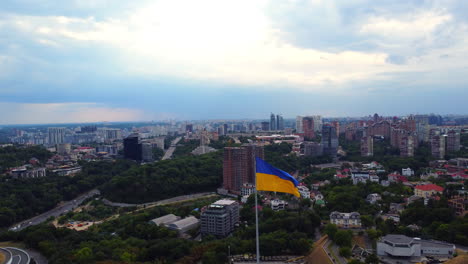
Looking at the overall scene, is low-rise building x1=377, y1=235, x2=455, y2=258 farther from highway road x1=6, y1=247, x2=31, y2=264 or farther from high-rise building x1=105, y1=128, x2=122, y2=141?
high-rise building x1=105, y1=128, x2=122, y2=141

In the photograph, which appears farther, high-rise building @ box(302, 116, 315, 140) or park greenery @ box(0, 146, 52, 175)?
high-rise building @ box(302, 116, 315, 140)

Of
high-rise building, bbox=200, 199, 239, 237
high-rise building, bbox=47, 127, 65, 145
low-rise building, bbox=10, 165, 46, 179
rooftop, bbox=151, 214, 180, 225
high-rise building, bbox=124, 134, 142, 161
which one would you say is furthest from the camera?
high-rise building, bbox=47, 127, 65, 145

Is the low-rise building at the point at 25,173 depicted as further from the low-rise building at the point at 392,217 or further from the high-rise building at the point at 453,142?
the high-rise building at the point at 453,142

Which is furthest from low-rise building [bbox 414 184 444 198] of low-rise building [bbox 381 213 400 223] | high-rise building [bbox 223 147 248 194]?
high-rise building [bbox 223 147 248 194]

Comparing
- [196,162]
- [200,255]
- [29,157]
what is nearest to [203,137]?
[196,162]

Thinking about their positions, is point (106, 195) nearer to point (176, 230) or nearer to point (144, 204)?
point (144, 204)

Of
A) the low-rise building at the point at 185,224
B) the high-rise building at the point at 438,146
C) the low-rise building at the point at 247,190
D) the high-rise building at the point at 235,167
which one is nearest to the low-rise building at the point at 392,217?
the low-rise building at the point at 185,224
